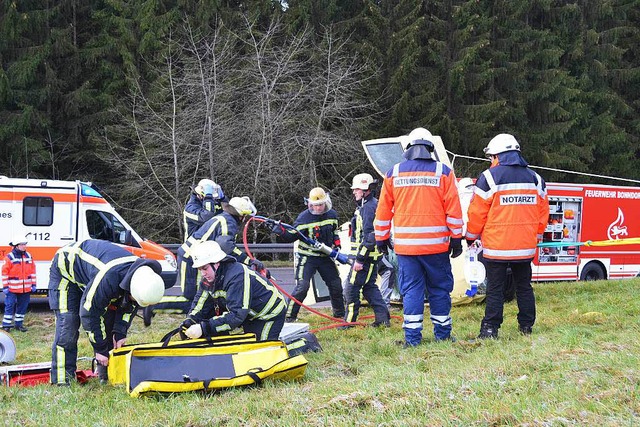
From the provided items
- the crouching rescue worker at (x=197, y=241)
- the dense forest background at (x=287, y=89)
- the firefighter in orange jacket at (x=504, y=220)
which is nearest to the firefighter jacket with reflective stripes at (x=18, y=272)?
the crouching rescue worker at (x=197, y=241)

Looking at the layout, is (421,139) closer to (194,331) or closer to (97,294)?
(194,331)

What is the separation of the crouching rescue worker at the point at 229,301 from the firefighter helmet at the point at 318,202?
307cm

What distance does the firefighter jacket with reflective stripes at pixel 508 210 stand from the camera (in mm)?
6523

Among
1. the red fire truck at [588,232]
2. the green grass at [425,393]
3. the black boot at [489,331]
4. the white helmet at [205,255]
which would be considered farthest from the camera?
the red fire truck at [588,232]

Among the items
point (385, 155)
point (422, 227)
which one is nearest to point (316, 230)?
point (385, 155)

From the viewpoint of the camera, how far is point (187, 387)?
202 inches

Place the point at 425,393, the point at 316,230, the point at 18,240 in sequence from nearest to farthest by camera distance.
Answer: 1. the point at 425,393
2. the point at 316,230
3. the point at 18,240

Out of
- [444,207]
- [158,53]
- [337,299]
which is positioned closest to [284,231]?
[337,299]

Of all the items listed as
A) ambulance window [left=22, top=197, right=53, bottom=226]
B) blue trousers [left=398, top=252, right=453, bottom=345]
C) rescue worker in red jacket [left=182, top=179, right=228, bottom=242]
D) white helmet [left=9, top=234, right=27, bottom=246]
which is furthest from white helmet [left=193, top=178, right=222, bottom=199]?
blue trousers [left=398, top=252, right=453, bottom=345]

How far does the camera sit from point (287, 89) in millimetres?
23281

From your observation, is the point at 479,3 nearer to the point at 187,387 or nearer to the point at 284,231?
the point at 284,231

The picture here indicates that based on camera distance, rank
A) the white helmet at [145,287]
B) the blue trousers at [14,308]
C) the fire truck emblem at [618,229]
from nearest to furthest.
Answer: the white helmet at [145,287], the blue trousers at [14,308], the fire truck emblem at [618,229]

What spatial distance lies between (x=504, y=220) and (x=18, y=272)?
781 centimetres

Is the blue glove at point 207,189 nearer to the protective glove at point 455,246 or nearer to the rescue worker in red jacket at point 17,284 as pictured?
the rescue worker in red jacket at point 17,284
